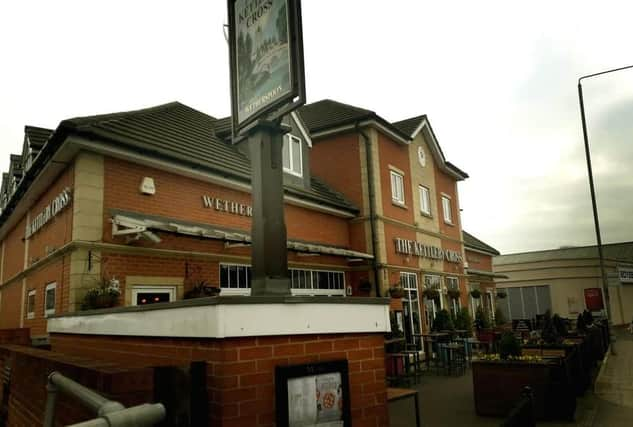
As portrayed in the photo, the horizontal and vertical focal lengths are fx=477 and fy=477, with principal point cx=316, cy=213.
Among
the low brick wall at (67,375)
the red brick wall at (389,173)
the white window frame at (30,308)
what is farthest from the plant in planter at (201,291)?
the red brick wall at (389,173)

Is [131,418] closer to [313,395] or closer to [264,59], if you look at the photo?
[313,395]

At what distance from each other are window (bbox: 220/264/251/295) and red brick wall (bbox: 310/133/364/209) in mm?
5522

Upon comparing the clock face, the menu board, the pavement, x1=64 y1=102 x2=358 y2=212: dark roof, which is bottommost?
the pavement

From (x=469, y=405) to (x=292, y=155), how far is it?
27.6ft

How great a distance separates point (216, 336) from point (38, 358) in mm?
2822

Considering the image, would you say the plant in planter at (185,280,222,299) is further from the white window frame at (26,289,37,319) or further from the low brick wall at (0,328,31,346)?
the white window frame at (26,289,37,319)

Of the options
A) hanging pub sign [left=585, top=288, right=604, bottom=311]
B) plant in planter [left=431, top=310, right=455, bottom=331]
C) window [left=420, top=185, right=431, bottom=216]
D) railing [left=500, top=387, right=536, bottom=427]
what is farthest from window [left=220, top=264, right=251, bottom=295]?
hanging pub sign [left=585, top=288, right=604, bottom=311]

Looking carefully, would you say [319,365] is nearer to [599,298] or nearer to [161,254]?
[161,254]

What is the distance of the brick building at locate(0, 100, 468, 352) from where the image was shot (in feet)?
26.3

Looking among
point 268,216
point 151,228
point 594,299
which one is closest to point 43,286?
Result: point 151,228

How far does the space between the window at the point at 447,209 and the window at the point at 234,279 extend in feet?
38.3

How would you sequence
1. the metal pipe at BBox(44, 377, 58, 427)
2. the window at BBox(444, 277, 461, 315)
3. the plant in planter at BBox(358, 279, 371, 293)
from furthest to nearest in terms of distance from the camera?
1. the window at BBox(444, 277, 461, 315)
2. the plant in planter at BBox(358, 279, 371, 293)
3. the metal pipe at BBox(44, 377, 58, 427)

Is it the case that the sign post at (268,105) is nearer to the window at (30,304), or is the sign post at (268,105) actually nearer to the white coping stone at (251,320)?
the white coping stone at (251,320)

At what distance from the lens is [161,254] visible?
866 cm
